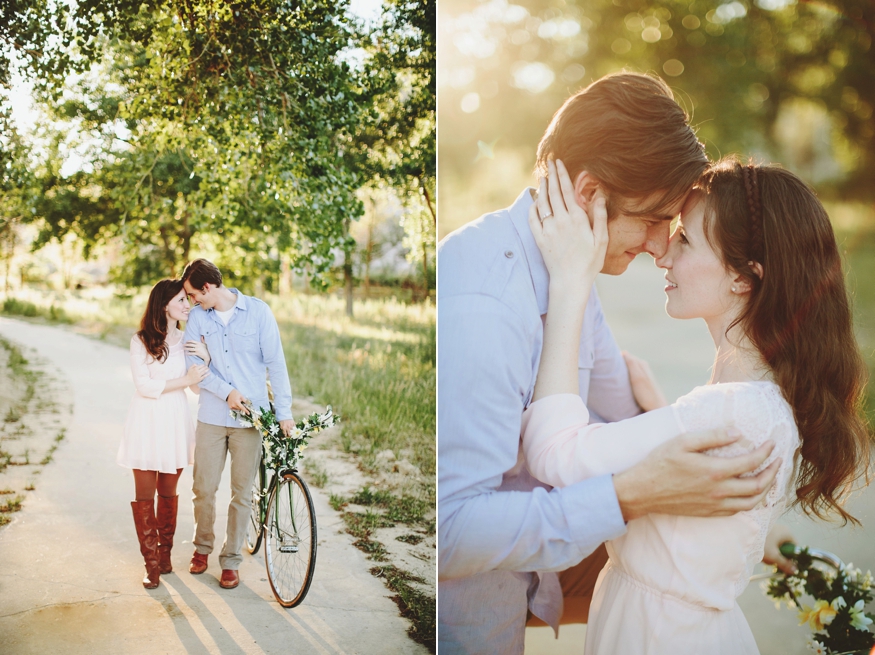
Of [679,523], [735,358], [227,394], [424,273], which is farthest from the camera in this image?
[424,273]

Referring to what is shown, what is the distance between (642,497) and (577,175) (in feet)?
3.02

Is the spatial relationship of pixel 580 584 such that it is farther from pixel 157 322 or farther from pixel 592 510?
pixel 157 322

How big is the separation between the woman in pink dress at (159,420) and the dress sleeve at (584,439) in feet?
3.89

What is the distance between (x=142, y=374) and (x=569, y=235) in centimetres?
149

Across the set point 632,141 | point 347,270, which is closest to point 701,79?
point 632,141

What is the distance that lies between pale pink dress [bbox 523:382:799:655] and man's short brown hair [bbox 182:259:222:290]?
3.84 feet

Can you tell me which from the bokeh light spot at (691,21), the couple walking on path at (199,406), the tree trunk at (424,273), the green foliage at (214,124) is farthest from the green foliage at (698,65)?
the couple walking on path at (199,406)

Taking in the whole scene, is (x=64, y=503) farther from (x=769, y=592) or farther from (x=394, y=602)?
(x=769, y=592)

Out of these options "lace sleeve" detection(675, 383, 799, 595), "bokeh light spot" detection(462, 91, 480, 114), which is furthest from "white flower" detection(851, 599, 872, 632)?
"bokeh light spot" detection(462, 91, 480, 114)

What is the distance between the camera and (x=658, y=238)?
204 cm

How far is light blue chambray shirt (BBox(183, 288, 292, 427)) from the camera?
231cm

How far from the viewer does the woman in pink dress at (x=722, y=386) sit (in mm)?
1864

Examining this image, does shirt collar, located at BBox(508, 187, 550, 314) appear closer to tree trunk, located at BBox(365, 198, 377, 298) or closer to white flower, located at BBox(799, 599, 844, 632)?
tree trunk, located at BBox(365, 198, 377, 298)

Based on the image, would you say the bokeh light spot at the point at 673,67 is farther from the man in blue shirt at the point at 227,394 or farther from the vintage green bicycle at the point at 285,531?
the vintage green bicycle at the point at 285,531
